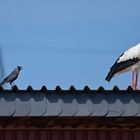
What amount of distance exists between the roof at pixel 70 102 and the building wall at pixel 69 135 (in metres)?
0.87

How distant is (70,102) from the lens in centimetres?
502

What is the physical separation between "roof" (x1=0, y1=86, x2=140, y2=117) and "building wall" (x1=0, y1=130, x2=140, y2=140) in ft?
2.85

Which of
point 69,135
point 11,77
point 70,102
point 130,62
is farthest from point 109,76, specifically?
point 70,102

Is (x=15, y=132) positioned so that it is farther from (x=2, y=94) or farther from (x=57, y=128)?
(x=2, y=94)

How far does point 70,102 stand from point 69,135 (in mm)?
964

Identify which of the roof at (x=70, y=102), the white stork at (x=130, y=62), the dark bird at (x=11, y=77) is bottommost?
the roof at (x=70, y=102)

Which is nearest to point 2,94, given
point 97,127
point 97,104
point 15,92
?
point 15,92

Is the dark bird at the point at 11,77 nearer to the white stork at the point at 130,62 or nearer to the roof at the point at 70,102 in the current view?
the white stork at the point at 130,62

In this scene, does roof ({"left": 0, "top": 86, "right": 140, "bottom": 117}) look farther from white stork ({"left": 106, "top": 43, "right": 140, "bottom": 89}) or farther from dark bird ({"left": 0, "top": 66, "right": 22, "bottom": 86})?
white stork ({"left": 106, "top": 43, "right": 140, "bottom": 89})

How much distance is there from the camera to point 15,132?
19.1 ft

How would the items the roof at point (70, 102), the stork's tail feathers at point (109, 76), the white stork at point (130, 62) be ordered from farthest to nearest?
1. the white stork at point (130, 62)
2. the stork's tail feathers at point (109, 76)
3. the roof at point (70, 102)

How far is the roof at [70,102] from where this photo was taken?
4949 millimetres

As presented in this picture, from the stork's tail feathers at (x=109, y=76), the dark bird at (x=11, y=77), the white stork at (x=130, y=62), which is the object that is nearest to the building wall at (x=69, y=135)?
the dark bird at (x=11, y=77)

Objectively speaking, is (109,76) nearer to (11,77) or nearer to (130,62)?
(130,62)
